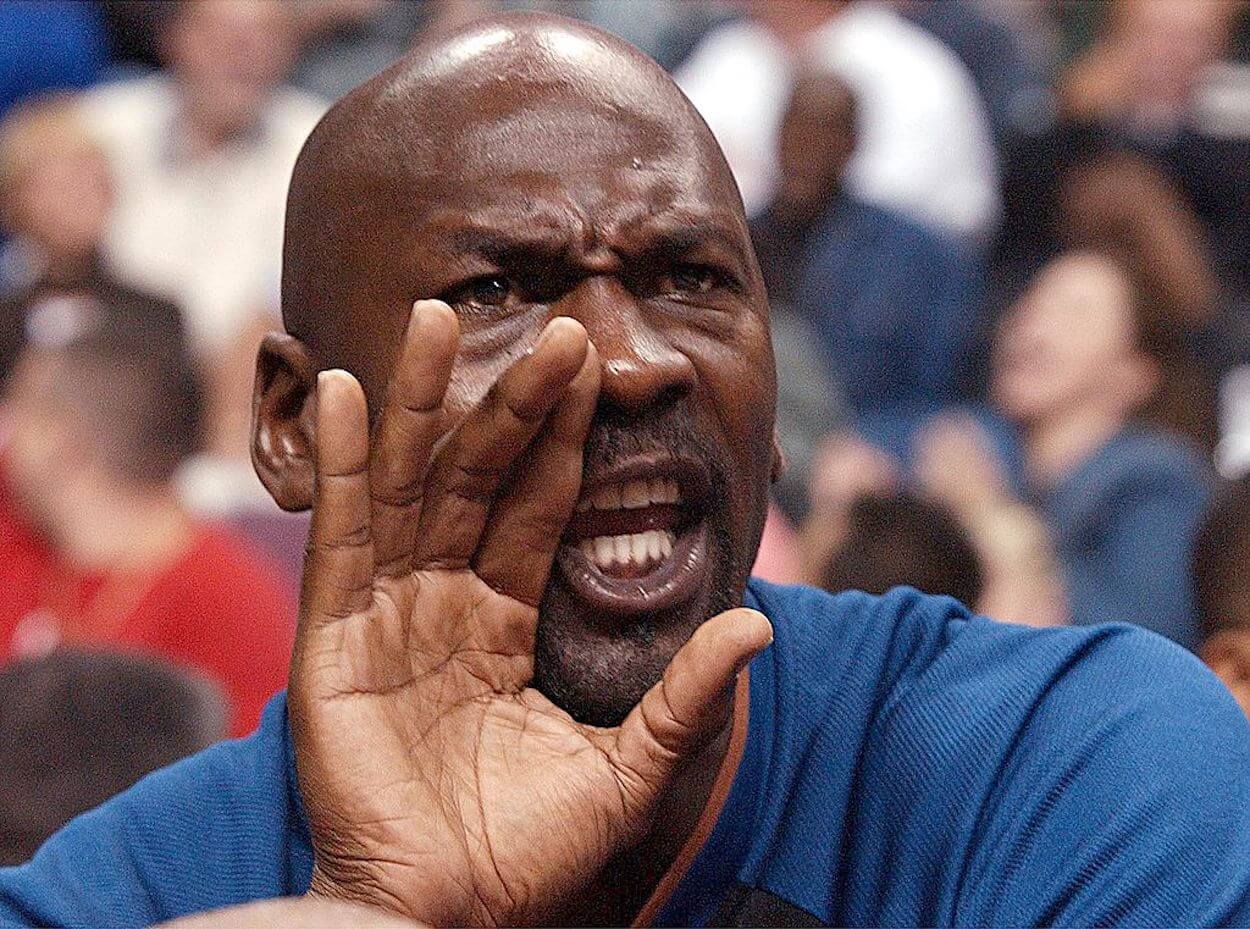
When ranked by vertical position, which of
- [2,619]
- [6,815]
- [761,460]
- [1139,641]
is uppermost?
[761,460]

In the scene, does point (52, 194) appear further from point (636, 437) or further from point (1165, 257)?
point (636, 437)

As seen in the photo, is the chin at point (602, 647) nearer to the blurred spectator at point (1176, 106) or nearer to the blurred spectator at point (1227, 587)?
the blurred spectator at point (1227, 587)

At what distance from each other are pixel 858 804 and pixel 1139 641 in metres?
0.33

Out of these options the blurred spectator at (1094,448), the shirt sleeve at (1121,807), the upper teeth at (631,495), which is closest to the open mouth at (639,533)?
the upper teeth at (631,495)

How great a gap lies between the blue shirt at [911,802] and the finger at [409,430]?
40 centimetres

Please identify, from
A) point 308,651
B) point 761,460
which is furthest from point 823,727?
point 308,651

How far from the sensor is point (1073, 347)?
531cm

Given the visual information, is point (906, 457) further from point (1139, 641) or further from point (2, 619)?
point (1139, 641)

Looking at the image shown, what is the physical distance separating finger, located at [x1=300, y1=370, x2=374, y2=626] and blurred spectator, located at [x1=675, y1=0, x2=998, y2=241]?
4209mm

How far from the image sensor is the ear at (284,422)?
2332mm

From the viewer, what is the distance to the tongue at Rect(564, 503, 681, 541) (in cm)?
209

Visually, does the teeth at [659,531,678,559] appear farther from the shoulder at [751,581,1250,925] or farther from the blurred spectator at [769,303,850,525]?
the blurred spectator at [769,303,850,525]

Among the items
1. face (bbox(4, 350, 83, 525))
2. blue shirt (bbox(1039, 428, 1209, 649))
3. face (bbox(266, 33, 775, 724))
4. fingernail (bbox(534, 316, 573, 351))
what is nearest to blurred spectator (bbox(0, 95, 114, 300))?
face (bbox(4, 350, 83, 525))

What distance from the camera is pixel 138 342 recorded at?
475 cm
